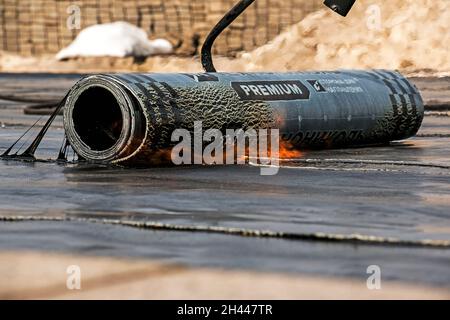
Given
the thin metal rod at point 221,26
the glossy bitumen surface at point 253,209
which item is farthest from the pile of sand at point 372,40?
the glossy bitumen surface at point 253,209

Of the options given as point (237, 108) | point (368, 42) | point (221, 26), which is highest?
point (368, 42)

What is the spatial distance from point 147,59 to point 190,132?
2880cm

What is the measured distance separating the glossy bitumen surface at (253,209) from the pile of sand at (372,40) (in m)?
21.5

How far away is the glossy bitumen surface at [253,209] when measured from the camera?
21.1 feet

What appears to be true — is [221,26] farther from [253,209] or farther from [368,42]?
[368,42]

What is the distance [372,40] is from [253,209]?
1046 inches

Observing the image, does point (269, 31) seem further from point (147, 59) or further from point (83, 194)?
point (83, 194)

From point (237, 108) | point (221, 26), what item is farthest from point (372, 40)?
point (237, 108)

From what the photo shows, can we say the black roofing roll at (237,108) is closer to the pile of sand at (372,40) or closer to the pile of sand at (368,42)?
the pile of sand at (368,42)

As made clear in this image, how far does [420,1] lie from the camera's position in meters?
34.5

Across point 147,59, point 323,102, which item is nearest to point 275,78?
point 323,102

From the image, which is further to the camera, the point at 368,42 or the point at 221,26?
the point at 368,42

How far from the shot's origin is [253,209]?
8141 millimetres

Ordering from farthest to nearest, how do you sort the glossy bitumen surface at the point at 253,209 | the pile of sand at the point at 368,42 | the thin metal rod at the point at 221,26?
1. the pile of sand at the point at 368,42
2. the thin metal rod at the point at 221,26
3. the glossy bitumen surface at the point at 253,209
